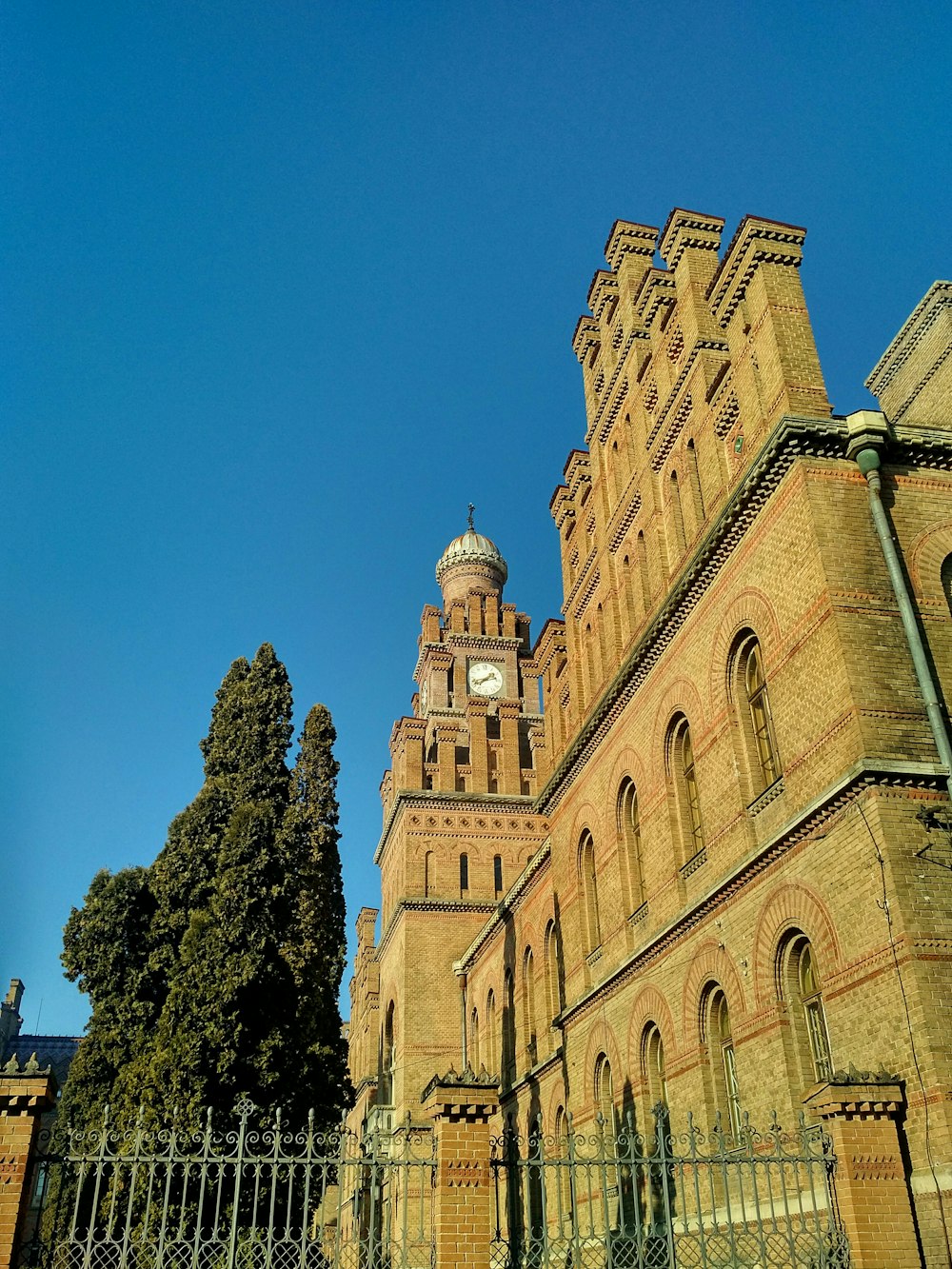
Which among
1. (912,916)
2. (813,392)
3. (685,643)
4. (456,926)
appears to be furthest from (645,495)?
(456,926)

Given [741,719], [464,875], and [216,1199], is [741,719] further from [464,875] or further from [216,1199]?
[464,875]

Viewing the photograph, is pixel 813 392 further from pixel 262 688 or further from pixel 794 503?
pixel 262 688

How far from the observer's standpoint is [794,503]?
43.0ft

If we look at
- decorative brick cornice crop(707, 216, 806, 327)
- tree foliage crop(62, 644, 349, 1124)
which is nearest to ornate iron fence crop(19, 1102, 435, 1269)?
tree foliage crop(62, 644, 349, 1124)

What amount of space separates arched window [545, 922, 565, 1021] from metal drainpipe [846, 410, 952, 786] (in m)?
Result: 14.3

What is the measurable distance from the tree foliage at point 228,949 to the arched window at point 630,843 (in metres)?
5.83

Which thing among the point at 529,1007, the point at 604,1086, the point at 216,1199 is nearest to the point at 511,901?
the point at 529,1007

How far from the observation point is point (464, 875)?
1393 inches

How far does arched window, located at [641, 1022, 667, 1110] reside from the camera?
55.4 feet

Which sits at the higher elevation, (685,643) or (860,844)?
(685,643)

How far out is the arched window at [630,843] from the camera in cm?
1820

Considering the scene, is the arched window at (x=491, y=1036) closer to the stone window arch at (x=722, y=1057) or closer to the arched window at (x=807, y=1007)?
the stone window arch at (x=722, y=1057)

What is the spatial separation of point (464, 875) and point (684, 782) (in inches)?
775

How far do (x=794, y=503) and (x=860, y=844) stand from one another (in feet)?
13.4
